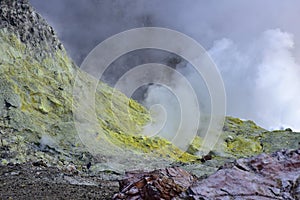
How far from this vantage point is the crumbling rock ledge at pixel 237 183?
28.6 feet

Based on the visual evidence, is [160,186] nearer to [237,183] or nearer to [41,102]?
[237,183]

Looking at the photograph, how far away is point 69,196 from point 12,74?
88.4 ft

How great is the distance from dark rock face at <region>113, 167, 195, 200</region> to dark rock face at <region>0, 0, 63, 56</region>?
3548 cm

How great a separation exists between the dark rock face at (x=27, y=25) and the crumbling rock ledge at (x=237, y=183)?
3587 centimetres

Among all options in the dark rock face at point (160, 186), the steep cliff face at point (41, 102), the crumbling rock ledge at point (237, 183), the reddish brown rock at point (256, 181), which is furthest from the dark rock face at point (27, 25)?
the reddish brown rock at point (256, 181)

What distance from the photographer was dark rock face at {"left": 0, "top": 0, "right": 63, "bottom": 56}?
40.9 m

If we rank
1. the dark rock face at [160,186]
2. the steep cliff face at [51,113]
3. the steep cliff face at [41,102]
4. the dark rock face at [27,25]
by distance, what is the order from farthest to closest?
the dark rock face at [27,25] → the steep cliff face at [41,102] → the steep cliff face at [51,113] → the dark rock face at [160,186]

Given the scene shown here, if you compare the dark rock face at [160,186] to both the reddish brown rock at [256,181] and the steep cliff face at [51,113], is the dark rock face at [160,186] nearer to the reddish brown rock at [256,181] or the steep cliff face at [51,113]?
the reddish brown rock at [256,181]

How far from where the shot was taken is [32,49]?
42812mm

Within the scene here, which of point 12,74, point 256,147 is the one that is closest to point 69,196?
point 12,74

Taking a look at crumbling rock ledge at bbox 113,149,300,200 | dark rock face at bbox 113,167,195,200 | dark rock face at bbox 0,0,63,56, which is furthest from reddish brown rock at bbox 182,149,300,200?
dark rock face at bbox 0,0,63,56

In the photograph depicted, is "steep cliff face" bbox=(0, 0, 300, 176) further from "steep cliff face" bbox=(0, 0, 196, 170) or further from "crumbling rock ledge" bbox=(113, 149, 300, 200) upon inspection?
"crumbling rock ledge" bbox=(113, 149, 300, 200)

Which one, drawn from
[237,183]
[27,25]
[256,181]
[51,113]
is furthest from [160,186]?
[27,25]

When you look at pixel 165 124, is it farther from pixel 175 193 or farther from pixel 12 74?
pixel 175 193
